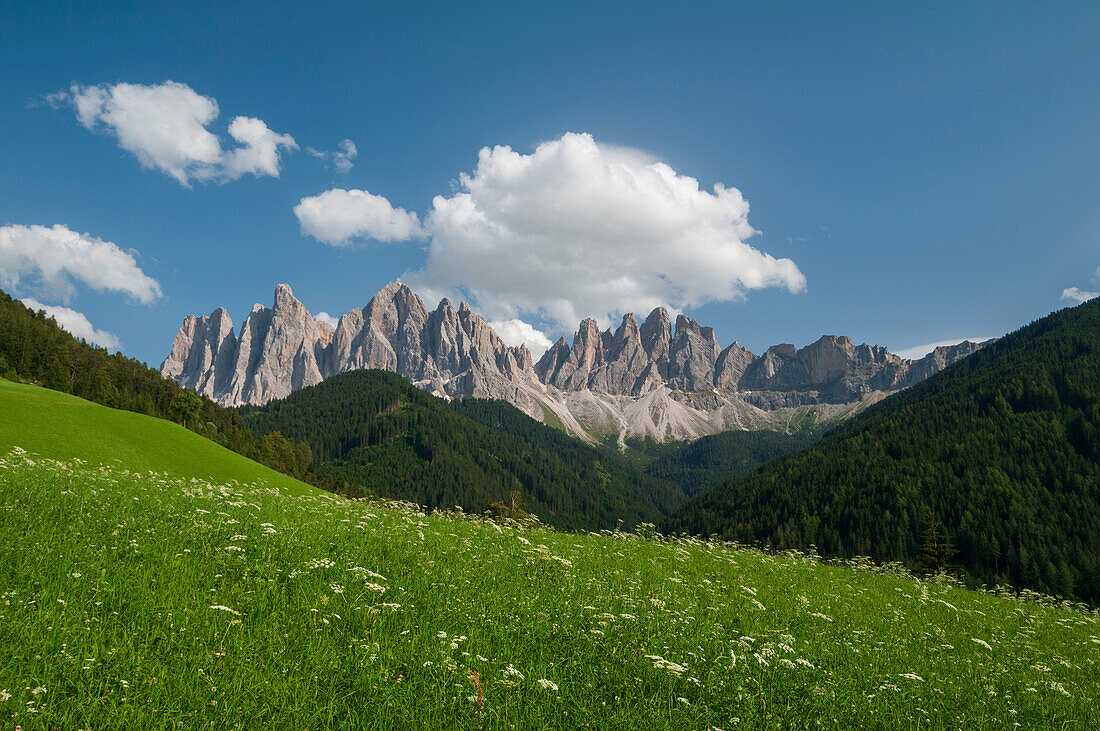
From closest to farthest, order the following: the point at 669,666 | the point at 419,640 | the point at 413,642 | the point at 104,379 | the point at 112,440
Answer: the point at 669,666 → the point at 413,642 → the point at 419,640 → the point at 112,440 → the point at 104,379

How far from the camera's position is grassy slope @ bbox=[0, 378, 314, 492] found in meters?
36.2

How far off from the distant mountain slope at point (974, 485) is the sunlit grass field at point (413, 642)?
3991 inches

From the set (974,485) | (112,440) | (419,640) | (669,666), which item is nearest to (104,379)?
(112,440)

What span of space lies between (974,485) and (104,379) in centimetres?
21025

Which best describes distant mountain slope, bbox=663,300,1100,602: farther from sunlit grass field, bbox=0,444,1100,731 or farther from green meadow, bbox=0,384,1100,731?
sunlit grass field, bbox=0,444,1100,731

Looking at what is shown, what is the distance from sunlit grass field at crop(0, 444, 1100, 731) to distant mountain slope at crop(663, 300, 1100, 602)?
101 meters

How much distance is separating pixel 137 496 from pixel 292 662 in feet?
30.0

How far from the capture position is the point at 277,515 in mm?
12438

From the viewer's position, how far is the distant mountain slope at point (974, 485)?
11625 cm

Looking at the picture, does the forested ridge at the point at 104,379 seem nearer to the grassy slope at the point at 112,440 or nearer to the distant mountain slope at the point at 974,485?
the grassy slope at the point at 112,440

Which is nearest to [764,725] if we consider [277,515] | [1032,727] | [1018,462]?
[1032,727]

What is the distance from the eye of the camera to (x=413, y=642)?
6820 millimetres

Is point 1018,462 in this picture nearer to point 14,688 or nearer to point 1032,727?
point 1032,727

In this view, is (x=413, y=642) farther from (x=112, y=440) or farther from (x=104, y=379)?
(x=104, y=379)
